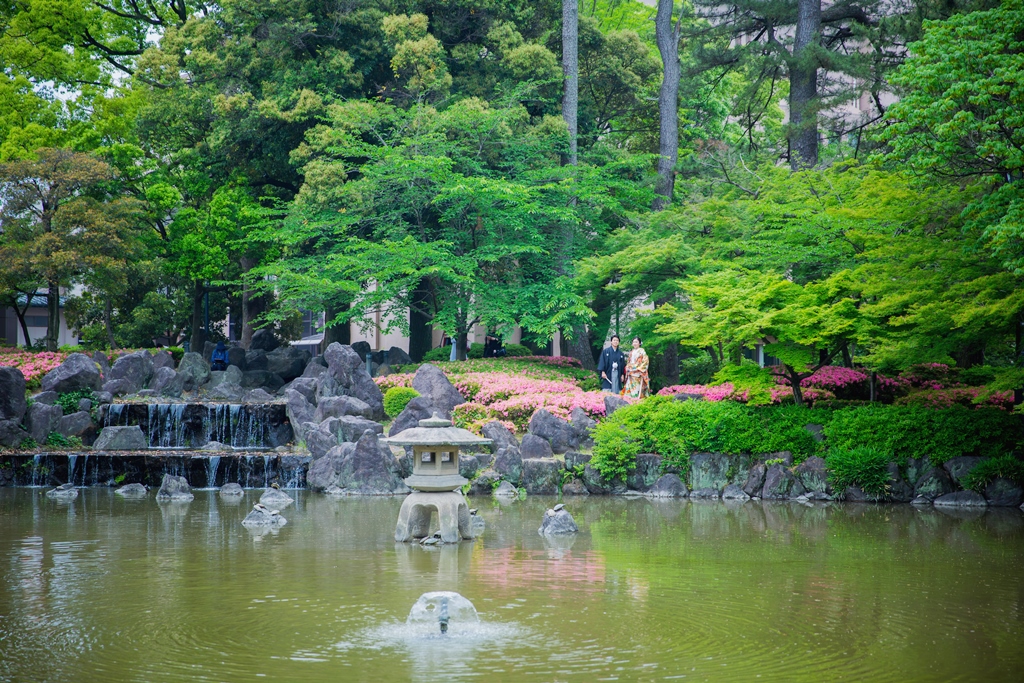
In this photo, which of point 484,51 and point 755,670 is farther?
point 484,51

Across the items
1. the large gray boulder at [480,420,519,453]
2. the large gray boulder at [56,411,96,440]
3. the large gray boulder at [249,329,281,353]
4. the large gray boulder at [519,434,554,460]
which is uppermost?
the large gray boulder at [249,329,281,353]

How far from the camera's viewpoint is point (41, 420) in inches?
843

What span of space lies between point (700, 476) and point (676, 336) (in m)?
4.17

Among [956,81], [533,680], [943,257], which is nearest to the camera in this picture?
[533,680]

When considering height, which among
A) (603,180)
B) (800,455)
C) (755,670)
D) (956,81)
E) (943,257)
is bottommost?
(755,670)

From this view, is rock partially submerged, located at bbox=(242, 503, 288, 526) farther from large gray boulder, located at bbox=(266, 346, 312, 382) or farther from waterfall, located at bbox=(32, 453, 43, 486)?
large gray boulder, located at bbox=(266, 346, 312, 382)

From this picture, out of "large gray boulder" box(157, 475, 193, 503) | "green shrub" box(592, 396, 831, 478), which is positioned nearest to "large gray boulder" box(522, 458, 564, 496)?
"green shrub" box(592, 396, 831, 478)

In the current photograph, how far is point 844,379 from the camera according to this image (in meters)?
19.9

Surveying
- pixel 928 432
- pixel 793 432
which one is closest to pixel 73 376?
pixel 793 432

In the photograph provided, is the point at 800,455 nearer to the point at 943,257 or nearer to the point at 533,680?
the point at 943,257

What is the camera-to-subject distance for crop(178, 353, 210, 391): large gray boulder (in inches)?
1075

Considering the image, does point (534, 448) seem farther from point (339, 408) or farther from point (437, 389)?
point (339, 408)

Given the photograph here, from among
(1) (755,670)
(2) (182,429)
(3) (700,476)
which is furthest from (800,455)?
(2) (182,429)

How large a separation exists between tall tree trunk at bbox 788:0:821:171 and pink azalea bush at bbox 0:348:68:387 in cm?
1970
